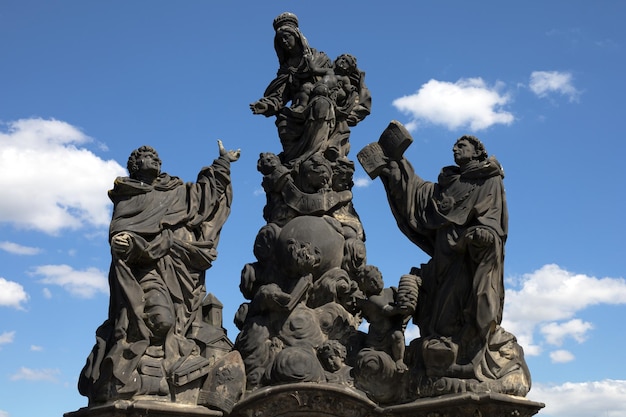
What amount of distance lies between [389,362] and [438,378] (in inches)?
27.0

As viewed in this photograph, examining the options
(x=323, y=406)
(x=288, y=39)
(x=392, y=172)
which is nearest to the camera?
(x=323, y=406)

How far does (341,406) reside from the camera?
13.2 m

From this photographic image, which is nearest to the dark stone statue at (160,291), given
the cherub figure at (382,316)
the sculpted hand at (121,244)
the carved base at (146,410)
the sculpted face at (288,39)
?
the sculpted hand at (121,244)

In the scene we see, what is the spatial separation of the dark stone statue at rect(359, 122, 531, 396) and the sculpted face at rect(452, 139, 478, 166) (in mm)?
13

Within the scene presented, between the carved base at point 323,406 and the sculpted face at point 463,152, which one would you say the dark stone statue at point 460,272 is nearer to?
the sculpted face at point 463,152

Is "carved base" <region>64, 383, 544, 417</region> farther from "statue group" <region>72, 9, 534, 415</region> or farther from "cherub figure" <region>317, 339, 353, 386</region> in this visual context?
"cherub figure" <region>317, 339, 353, 386</region>

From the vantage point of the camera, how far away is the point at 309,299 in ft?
46.5

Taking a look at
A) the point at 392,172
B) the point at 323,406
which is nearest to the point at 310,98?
the point at 392,172

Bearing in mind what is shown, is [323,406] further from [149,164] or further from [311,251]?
[149,164]

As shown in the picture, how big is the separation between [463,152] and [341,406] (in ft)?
12.1

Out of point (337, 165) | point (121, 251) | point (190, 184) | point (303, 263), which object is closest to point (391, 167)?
point (337, 165)

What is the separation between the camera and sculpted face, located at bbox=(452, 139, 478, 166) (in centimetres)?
1412

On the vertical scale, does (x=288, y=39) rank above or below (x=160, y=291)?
above

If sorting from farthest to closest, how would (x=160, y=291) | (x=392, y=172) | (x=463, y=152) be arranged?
(x=392, y=172)
(x=463, y=152)
(x=160, y=291)
